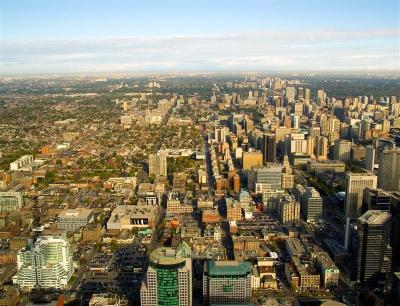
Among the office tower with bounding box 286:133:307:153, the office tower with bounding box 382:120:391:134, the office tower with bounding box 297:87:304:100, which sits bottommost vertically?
the office tower with bounding box 286:133:307:153

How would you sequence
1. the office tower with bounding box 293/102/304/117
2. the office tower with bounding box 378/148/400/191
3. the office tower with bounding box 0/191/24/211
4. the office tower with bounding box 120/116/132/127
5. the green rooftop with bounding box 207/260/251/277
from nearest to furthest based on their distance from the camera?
the green rooftop with bounding box 207/260/251/277 → the office tower with bounding box 0/191/24/211 → the office tower with bounding box 378/148/400/191 → the office tower with bounding box 120/116/132/127 → the office tower with bounding box 293/102/304/117

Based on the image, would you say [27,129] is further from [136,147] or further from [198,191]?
[198,191]

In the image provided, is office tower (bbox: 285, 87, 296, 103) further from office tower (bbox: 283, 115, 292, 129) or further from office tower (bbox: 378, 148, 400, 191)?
office tower (bbox: 378, 148, 400, 191)

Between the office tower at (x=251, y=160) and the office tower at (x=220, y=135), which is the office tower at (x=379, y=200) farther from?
the office tower at (x=220, y=135)

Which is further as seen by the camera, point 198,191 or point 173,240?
point 198,191

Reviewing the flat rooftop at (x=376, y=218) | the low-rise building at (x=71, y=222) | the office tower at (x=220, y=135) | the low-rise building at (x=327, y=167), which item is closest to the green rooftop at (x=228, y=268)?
the flat rooftop at (x=376, y=218)

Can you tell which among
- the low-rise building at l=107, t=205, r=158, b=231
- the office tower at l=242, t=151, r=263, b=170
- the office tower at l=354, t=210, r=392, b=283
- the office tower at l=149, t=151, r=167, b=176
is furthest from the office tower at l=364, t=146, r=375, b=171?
the low-rise building at l=107, t=205, r=158, b=231

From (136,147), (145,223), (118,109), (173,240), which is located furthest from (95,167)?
(118,109)
